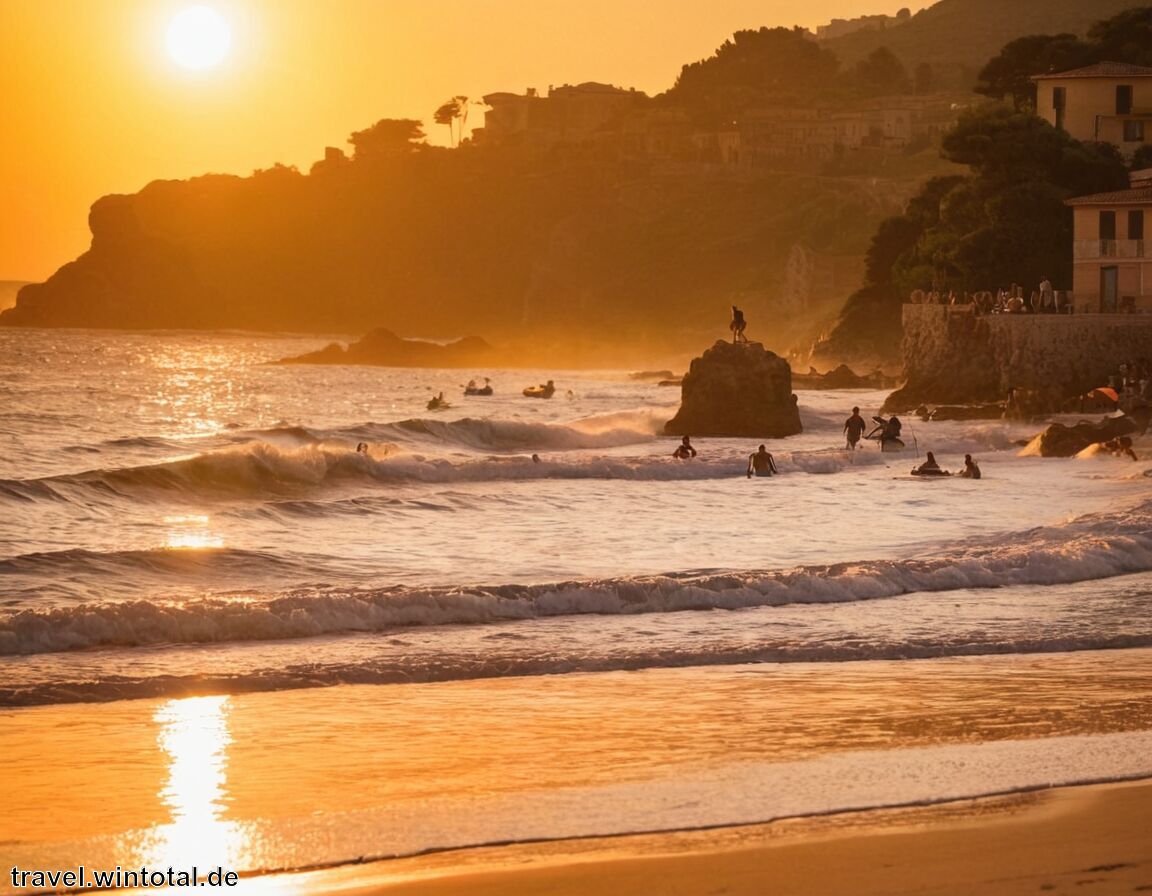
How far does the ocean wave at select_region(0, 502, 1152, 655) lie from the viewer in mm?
15180

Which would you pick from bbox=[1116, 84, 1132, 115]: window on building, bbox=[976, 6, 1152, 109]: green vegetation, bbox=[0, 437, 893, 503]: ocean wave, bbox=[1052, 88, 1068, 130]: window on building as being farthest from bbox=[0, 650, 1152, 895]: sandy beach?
bbox=[976, 6, 1152, 109]: green vegetation

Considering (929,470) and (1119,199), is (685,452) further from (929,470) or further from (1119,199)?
(1119,199)

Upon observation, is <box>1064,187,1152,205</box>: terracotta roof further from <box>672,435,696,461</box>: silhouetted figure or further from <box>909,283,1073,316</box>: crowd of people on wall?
<box>672,435,696,461</box>: silhouetted figure

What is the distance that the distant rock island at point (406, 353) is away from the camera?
444 ft

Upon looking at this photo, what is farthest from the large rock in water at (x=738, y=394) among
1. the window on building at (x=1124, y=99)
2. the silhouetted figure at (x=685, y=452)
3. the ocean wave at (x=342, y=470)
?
the window on building at (x=1124, y=99)

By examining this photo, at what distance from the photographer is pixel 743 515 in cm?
2642

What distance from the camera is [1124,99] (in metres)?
Answer: 64.8

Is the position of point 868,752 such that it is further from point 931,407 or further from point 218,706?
point 931,407

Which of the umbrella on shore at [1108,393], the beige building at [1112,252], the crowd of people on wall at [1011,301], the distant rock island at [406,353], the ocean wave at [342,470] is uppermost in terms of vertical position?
the beige building at [1112,252]

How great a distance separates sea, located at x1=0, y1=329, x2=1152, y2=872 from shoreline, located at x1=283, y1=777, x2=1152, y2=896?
0.24m

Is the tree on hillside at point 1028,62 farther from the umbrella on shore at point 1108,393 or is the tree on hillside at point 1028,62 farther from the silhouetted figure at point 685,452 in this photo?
the silhouetted figure at point 685,452

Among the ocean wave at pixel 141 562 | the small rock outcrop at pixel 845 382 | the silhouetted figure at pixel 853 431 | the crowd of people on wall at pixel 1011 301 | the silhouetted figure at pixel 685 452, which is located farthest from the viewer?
the small rock outcrop at pixel 845 382

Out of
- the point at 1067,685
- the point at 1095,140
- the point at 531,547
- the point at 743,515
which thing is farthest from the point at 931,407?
the point at 1067,685

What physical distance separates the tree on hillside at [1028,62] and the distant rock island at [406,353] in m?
62.8
